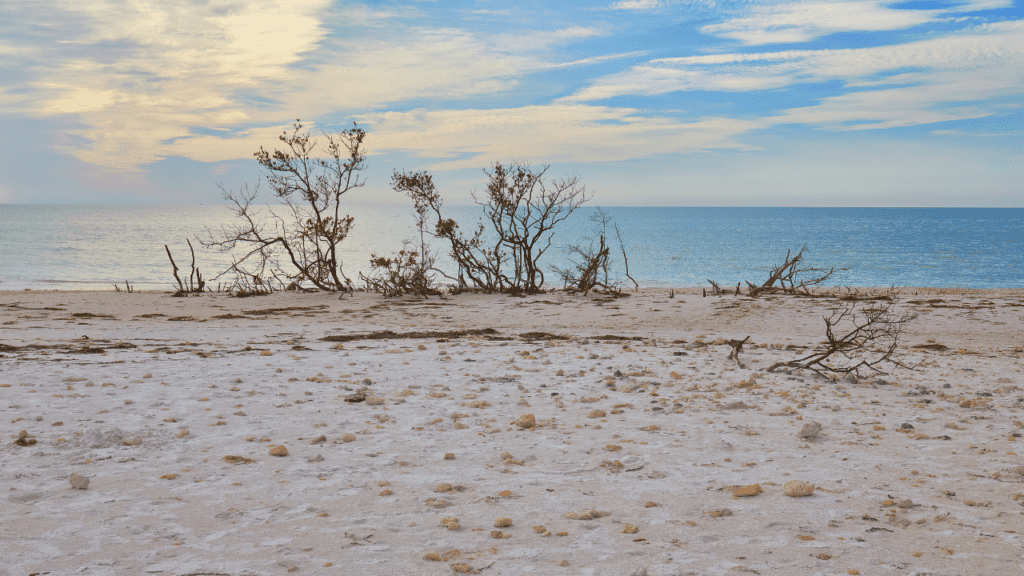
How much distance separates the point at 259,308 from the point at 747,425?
1471 cm

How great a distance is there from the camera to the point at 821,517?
11.2 feet

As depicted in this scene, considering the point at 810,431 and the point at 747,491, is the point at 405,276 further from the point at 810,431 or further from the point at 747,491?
the point at 747,491

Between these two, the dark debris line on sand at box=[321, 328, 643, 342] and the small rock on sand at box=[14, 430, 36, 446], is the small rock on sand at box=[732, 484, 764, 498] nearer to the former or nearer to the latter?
the small rock on sand at box=[14, 430, 36, 446]

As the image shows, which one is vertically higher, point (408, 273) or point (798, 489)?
point (408, 273)

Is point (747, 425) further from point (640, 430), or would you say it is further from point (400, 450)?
point (400, 450)

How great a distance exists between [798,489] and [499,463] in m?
1.86

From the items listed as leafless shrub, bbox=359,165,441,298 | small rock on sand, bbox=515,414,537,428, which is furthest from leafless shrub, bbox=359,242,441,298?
small rock on sand, bbox=515,414,537,428

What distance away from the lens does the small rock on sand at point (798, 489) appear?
368cm

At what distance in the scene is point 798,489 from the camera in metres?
3.69

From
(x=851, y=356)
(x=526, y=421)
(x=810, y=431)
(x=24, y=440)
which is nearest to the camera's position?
(x=24, y=440)

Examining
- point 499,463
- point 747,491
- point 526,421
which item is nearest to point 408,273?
point 526,421

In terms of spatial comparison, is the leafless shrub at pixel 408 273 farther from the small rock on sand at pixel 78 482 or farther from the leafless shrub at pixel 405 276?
the small rock on sand at pixel 78 482

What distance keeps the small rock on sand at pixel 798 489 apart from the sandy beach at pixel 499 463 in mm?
16

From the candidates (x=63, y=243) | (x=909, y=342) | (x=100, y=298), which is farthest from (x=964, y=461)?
(x=63, y=243)
